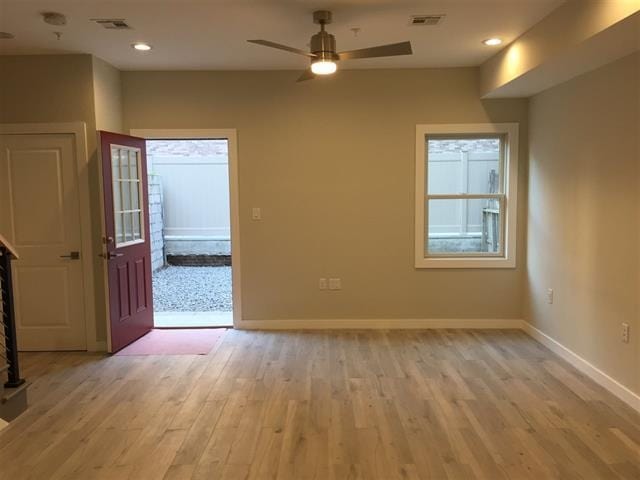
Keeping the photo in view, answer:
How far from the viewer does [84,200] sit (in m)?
4.41

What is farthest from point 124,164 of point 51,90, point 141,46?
point 141,46

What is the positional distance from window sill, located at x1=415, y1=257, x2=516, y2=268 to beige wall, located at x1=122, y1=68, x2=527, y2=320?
0.25 feet

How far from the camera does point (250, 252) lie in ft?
16.8

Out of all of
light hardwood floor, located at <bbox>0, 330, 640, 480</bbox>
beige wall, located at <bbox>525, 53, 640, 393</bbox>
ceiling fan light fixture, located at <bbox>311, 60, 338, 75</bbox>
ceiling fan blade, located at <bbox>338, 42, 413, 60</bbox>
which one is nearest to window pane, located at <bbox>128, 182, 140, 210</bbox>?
light hardwood floor, located at <bbox>0, 330, 640, 480</bbox>

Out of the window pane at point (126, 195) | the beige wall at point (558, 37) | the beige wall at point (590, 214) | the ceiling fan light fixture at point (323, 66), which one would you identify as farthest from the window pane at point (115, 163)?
the beige wall at point (590, 214)

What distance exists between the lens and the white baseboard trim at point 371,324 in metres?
5.11

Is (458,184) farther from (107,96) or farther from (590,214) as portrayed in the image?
(107,96)

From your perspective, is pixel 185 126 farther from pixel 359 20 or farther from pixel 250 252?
pixel 359 20

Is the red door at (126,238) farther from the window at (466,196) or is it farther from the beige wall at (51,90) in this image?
the window at (466,196)

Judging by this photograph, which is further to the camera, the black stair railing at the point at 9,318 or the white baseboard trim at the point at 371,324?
the white baseboard trim at the point at 371,324

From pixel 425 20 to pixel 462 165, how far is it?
1.98 m

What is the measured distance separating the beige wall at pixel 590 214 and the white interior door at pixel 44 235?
4318 mm

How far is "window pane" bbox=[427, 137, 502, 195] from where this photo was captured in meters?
5.10

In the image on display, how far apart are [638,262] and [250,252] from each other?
342cm
